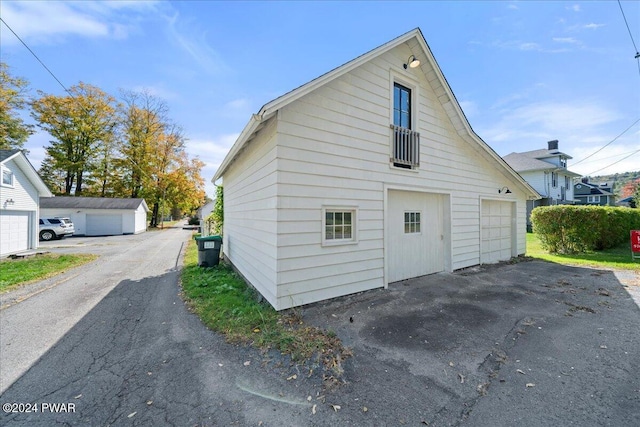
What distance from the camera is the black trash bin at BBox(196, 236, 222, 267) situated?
7.90m

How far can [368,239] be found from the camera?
5.20m

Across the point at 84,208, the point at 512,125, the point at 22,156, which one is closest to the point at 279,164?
the point at 512,125

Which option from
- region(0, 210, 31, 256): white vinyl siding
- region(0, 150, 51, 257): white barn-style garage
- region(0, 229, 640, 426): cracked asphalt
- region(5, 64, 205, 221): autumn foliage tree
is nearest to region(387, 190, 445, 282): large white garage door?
region(0, 229, 640, 426): cracked asphalt

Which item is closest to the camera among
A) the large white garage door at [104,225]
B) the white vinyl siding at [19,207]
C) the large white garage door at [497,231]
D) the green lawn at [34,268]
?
the green lawn at [34,268]

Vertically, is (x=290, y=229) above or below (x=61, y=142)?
below

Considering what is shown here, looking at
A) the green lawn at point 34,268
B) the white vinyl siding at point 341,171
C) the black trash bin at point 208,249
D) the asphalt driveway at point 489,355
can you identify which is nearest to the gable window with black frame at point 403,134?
the white vinyl siding at point 341,171

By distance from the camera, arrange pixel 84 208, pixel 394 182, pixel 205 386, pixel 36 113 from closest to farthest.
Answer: pixel 205 386
pixel 394 182
pixel 84 208
pixel 36 113

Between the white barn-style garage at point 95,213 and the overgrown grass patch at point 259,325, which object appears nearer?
the overgrown grass patch at point 259,325

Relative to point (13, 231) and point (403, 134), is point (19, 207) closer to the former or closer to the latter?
point (13, 231)

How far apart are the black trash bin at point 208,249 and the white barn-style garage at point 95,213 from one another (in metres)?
19.8

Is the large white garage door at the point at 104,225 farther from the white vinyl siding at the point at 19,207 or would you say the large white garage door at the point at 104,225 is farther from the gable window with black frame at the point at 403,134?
the gable window with black frame at the point at 403,134

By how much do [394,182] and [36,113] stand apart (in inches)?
1495

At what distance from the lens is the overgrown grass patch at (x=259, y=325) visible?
10.1 feet

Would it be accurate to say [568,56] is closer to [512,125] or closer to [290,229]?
[512,125]
